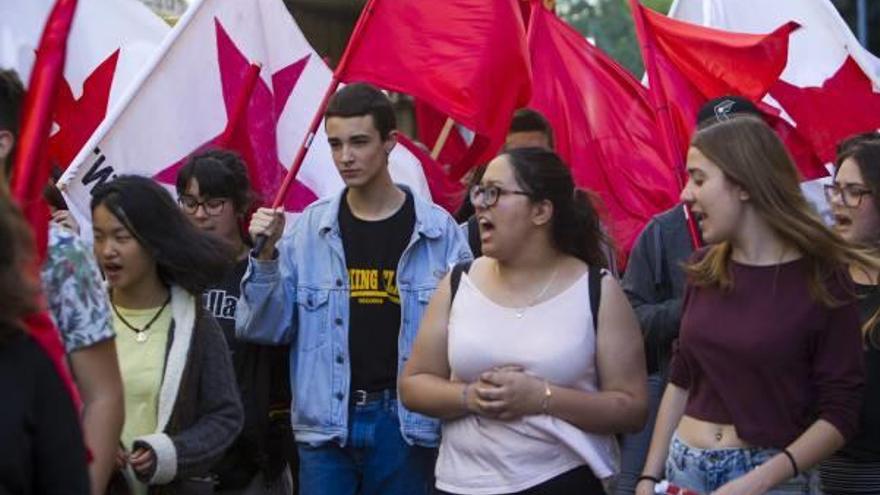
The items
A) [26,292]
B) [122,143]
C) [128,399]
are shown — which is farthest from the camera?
[122,143]

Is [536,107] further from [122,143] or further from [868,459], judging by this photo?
[868,459]

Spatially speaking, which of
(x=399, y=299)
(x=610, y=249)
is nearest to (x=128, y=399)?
(x=399, y=299)

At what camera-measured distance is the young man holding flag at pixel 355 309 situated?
259 inches

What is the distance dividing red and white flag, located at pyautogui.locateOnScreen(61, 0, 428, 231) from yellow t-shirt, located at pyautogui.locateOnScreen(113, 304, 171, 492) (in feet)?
6.57

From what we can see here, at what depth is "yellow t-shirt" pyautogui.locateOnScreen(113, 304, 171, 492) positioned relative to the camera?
5.63m

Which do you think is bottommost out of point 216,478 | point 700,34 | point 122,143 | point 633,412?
point 216,478

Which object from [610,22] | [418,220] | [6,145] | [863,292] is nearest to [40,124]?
[6,145]

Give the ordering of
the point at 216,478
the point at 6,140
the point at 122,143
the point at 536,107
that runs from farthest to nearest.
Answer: the point at 536,107 → the point at 122,143 → the point at 216,478 → the point at 6,140

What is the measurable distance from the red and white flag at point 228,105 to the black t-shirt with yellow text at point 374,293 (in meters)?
1.03

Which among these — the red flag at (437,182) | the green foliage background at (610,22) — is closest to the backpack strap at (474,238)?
the red flag at (437,182)

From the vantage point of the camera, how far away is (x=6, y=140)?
15.0 ft

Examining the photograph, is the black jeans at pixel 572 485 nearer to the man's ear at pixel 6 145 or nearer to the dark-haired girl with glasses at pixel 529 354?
the dark-haired girl with glasses at pixel 529 354

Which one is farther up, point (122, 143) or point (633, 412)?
point (122, 143)

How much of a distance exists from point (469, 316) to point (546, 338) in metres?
0.27
